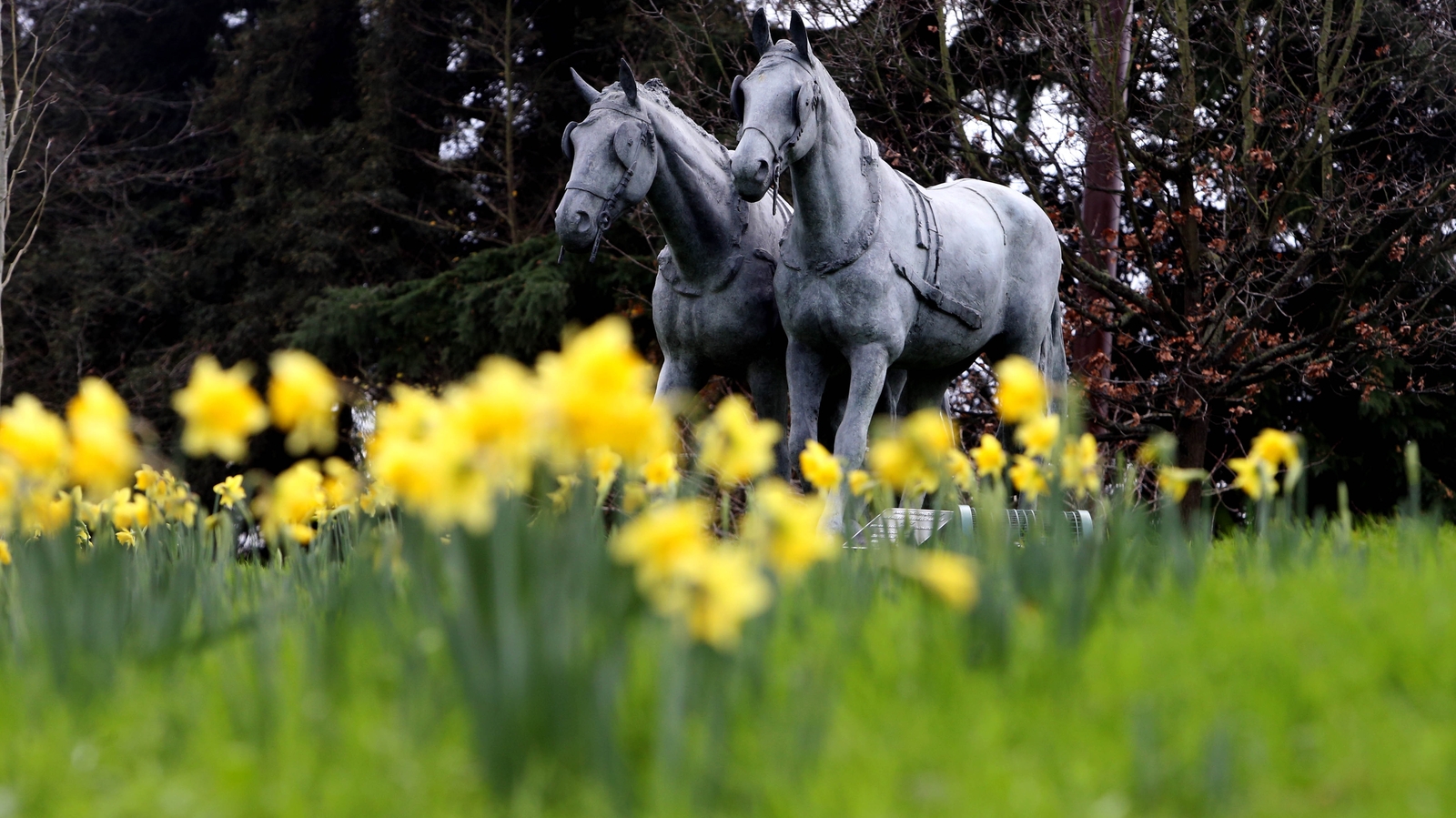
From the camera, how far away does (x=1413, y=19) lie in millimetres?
9648

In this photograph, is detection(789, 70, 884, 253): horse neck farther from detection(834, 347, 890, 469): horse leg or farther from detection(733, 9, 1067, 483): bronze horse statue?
detection(834, 347, 890, 469): horse leg

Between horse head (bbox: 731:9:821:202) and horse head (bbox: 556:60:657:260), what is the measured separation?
0.39 m

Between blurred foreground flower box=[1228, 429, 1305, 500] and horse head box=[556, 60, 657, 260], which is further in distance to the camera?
horse head box=[556, 60, 657, 260]

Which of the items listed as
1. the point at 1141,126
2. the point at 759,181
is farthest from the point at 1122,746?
the point at 1141,126

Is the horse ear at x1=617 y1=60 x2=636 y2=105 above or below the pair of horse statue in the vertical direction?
above

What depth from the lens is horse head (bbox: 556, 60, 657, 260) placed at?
Answer: 462 cm

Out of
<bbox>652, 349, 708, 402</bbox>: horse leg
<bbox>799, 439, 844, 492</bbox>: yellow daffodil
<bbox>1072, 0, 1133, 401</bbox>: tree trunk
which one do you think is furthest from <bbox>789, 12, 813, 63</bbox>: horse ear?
<bbox>1072, 0, 1133, 401</bbox>: tree trunk

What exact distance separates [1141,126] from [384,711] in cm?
925

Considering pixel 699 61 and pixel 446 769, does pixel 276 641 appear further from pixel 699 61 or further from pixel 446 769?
pixel 699 61

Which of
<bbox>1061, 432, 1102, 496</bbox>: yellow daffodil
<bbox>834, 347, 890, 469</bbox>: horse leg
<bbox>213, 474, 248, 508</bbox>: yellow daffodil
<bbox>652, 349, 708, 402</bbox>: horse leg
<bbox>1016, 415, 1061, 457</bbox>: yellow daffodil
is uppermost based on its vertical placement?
<bbox>652, 349, 708, 402</bbox>: horse leg

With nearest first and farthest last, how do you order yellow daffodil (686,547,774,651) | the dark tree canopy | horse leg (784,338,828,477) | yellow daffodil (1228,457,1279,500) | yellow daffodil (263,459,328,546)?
1. yellow daffodil (686,547,774,651)
2. yellow daffodil (263,459,328,546)
3. yellow daffodil (1228,457,1279,500)
4. horse leg (784,338,828,477)
5. the dark tree canopy

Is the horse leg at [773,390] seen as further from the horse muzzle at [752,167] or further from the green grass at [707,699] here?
the green grass at [707,699]

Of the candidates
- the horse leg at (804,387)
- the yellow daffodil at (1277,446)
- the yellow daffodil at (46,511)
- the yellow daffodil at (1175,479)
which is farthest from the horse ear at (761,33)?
the yellow daffodil at (46,511)

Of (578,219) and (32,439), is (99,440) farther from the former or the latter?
(578,219)
